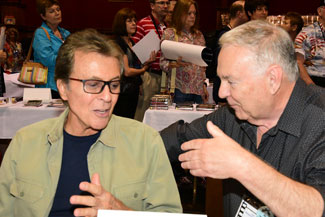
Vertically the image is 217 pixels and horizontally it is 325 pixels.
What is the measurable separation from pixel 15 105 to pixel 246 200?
269 centimetres

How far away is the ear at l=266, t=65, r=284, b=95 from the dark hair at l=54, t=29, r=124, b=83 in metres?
0.66

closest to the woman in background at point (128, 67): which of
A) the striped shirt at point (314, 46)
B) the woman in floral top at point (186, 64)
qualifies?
the woman in floral top at point (186, 64)

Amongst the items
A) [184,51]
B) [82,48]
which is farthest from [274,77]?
[184,51]

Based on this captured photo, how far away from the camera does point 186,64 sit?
3.80 meters

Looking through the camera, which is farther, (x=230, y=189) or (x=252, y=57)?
(x=230, y=189)

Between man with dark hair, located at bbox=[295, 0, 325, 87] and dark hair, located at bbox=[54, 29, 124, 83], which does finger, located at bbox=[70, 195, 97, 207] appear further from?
man with dark hair, located at bbox=[295, 0, 325, 87]

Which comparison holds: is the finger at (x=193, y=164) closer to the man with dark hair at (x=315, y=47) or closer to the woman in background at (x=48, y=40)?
the woman in background at (x=48, y=40)

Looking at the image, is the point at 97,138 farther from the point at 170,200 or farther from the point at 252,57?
the point at 252,57

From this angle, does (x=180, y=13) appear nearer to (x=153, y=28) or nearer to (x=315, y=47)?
(x=153, y=28)

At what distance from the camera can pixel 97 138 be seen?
179 centimetres

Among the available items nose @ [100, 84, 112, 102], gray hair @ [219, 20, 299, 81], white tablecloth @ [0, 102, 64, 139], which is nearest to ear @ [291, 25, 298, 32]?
white tablecloth @ [0, 102, 64, 139]

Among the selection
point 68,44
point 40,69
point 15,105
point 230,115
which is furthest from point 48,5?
point 230,115

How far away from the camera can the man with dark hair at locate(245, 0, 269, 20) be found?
155 inches

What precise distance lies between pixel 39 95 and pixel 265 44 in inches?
109
